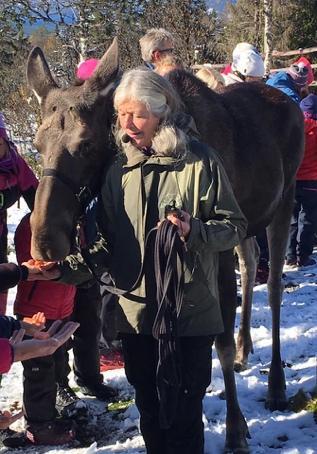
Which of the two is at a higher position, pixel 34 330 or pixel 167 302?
pixel 167 302

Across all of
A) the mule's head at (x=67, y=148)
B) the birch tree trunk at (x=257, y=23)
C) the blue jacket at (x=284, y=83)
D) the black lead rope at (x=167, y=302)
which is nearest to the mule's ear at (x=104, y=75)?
the mule's head at (x=67, y=148)

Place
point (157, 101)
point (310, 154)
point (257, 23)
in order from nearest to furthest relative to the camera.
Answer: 1. point (157, 101)
2. point (310, 154)
3. point (257, 23)

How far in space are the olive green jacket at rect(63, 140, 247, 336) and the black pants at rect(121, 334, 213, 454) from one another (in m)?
0.10

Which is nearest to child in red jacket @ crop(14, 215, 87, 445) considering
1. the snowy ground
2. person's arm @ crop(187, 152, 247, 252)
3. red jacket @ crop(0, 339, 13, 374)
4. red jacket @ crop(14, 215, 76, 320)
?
red jacket @ crop(14, 215, 76, 320)

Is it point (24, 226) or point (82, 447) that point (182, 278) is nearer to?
point (24, 226)

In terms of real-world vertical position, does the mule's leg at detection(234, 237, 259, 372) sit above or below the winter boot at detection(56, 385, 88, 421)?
above

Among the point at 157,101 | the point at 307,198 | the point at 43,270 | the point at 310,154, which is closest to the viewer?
the point at 157,101

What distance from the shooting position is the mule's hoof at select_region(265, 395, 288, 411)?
3818mm

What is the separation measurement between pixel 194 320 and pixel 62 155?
0.97 metres

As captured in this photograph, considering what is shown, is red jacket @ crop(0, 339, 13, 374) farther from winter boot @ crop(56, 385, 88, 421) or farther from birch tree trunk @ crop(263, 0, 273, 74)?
birch tree trunk @ crop(263, 0, 273, 74)

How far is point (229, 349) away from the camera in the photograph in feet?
11.0

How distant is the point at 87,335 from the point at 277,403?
4.52ft

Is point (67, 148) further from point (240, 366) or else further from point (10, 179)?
point (240, 366)

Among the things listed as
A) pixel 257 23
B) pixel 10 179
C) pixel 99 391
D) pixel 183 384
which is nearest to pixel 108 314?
pixel 99 391
